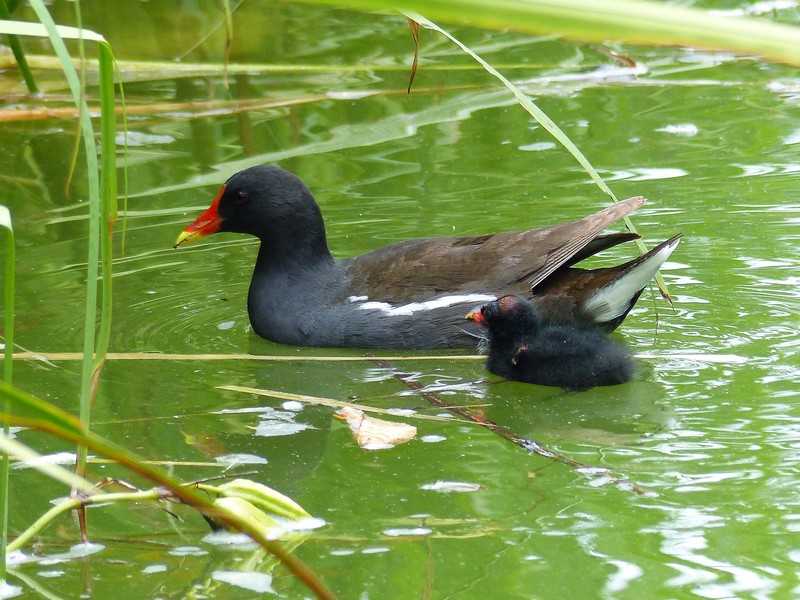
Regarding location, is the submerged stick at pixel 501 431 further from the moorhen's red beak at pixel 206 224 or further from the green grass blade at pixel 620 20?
the green grass blade at pixel 620 20

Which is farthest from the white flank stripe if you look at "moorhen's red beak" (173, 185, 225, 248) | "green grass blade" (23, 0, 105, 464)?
"green grass blade" (23, 0, 105, 464)

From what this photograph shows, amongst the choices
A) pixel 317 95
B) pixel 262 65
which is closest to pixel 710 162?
pixel 317 95

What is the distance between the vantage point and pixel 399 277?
4.39m

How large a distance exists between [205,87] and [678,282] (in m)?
4.23

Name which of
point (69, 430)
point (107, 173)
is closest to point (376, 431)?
point (107, 173)

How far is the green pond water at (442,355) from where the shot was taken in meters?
2.40

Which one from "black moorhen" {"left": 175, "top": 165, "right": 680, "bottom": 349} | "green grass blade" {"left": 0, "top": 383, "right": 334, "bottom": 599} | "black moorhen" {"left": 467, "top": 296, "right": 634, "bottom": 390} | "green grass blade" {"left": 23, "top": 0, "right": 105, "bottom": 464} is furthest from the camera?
"black moorhen" {"left": 175, "top": 165, "right": 680, "bottom": 349}

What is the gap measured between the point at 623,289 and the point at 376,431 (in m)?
1.21

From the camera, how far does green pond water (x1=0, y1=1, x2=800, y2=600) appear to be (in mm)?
2398

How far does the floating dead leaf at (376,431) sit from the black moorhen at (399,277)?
888 mm

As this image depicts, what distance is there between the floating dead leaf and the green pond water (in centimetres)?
5

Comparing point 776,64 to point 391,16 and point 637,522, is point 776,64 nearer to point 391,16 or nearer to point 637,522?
point 391,16

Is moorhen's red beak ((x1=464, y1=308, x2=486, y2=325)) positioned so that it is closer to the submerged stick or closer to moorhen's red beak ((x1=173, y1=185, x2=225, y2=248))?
the submerged stick

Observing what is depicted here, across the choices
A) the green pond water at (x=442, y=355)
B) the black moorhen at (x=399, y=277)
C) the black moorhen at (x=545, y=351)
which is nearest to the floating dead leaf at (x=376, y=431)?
the green pond water at (x=442, y=355)
